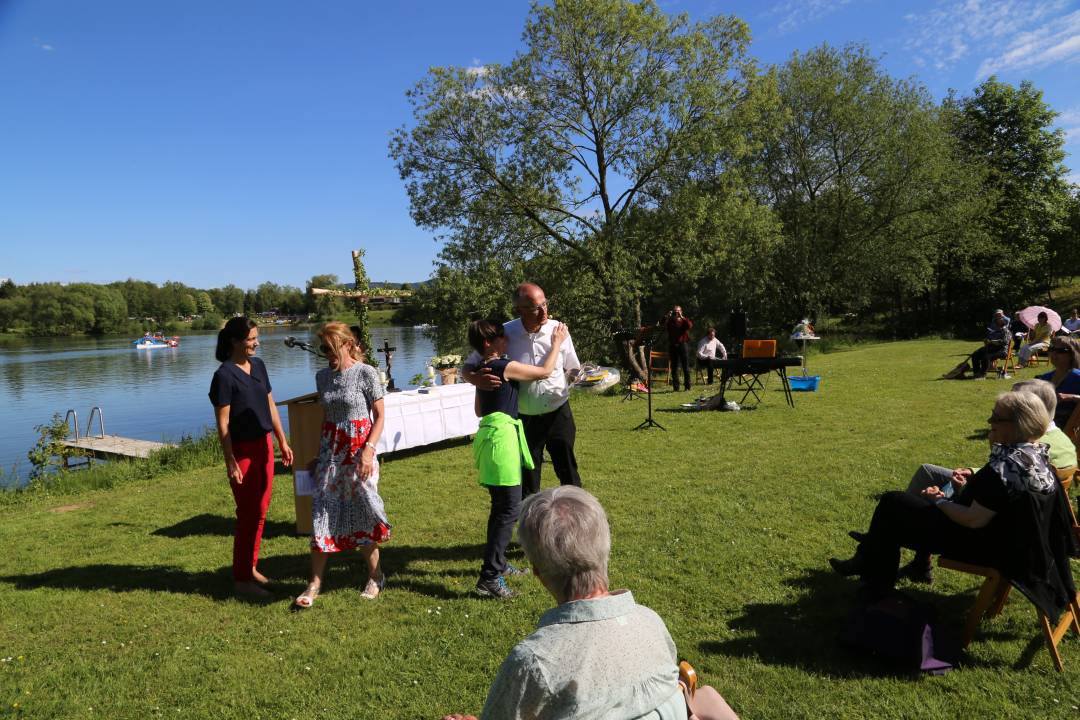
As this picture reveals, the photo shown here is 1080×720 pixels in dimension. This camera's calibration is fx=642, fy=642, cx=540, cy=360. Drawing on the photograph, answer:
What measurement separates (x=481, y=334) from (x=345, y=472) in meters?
1.19

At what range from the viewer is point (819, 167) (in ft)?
90.4

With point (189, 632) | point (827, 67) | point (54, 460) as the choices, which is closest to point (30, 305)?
point (54, 460)

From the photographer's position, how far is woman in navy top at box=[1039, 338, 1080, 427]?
15.9 ft

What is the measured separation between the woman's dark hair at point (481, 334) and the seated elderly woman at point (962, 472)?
2.38 metres

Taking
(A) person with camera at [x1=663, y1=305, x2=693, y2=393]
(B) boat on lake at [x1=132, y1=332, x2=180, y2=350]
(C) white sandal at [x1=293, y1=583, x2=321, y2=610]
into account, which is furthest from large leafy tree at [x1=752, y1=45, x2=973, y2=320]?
(B) boat on lake at [x1=132, y1=332, x2=180, y2=350]

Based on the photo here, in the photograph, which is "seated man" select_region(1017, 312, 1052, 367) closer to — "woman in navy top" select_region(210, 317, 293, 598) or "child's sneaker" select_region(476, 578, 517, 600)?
"child's sneaker" select_region(476, 578, 517, 600)

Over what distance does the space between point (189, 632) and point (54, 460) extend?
1025 cm

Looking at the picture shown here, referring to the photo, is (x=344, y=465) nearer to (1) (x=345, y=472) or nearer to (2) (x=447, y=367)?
(1) (x=345, y=472)

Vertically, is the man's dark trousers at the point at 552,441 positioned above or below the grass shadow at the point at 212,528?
above

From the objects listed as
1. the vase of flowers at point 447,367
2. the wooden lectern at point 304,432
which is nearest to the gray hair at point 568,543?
the wooden lectern at point 304,432

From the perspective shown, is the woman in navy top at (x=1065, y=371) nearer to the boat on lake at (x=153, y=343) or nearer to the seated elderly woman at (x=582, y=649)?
the seated elderly woman at (x=582, y=649)

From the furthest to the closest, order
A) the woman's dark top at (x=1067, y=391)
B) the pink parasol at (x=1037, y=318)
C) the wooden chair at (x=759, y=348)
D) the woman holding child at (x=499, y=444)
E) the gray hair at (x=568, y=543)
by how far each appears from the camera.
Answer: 1. the pink parasol at (x=1037, y=318)
2. the wooden chair at (x=759, y=348)
3. the woman's dark top at (x=1067, y=391)
4. the woman holding child at (x=499, y=444)
5. the gray hair at (x=568, y=543)

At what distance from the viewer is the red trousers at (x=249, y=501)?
4168mm

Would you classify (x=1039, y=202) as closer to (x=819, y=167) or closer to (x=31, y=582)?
(x=819, y=167)
